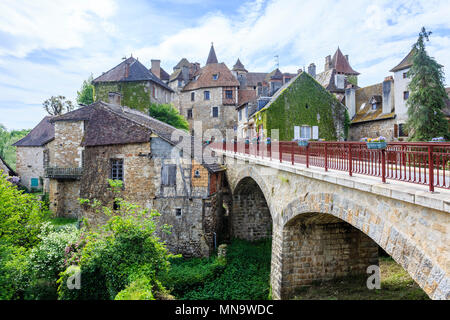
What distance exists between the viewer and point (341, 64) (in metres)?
41.3

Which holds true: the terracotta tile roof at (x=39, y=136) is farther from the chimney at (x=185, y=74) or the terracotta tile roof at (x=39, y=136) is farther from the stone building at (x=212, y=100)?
the chimney at (x=185, y=74)

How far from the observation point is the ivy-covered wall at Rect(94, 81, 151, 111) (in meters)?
30.6

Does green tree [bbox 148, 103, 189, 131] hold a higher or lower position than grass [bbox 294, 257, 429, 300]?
higher

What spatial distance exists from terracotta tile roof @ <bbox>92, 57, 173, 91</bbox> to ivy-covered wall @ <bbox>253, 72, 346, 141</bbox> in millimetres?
15413

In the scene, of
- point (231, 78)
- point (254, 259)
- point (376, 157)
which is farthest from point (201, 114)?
point (376, 157)

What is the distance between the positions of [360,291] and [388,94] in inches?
806

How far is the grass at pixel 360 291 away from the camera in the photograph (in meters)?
10.0

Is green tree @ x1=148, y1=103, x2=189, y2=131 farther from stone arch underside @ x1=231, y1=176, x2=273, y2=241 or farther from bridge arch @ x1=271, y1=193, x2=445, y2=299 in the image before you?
bridge arch @ x1=271, y1=193, x2=445, y2=299

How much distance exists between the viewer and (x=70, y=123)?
2128 cm

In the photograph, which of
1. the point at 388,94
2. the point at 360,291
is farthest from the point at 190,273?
the point at 388,94

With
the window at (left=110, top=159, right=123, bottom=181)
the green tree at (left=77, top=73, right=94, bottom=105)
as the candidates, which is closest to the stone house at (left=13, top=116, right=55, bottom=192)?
the green tree at (left=77, top=73, right=94, bottom=105)

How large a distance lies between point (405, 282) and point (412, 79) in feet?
54.7

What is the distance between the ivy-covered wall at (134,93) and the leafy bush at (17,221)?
57.3ft

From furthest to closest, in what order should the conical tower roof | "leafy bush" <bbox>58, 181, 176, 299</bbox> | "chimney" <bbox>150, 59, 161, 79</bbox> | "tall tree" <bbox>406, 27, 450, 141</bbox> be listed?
the conical tower roof
"chimney" <bbox>150, 59, 161, 79</bbox>
"tall tree" <bbox>406, 27, 450, 141</bbox>
"leafy bush" <bbox>58, 181, 176, 299</bbox>
